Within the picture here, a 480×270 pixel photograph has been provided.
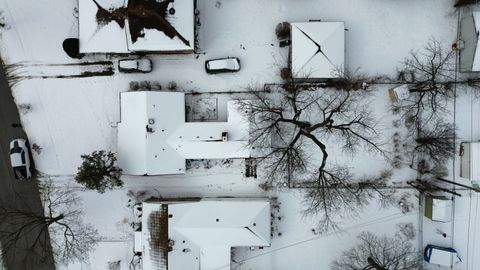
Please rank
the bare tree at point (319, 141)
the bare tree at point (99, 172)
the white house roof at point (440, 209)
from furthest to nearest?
the bare tree at point (319, 141) → the white house roof at point (440, 209) → the bare tree at point (99, 172)

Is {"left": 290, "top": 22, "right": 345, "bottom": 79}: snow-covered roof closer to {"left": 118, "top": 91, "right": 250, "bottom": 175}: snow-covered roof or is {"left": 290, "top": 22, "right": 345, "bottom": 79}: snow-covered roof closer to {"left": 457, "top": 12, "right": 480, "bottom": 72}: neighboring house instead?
{"left": 118, "top": 91, "right": 250, "bottom": 175}: snow-covered roof

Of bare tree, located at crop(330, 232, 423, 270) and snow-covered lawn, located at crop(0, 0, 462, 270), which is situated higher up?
snow-covered lawn, located at crop(0, 0, 462, 270)

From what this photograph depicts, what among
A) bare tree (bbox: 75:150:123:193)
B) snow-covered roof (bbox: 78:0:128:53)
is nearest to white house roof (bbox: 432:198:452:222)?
bare tree (bbox: 75:150:123:193)

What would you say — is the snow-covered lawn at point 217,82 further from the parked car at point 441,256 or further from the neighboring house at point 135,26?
the parked car at point 441,256

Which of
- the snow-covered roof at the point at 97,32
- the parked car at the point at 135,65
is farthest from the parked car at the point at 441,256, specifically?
the snow-covered roof at the point at 97,32

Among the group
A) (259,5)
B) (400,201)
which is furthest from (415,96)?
(259,5)

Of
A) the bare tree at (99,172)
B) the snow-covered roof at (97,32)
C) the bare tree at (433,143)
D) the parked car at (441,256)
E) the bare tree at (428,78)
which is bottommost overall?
the parked car at (441,256)

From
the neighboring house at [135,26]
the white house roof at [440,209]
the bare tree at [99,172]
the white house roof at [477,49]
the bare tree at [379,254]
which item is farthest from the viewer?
the bare tree at [379,254]
